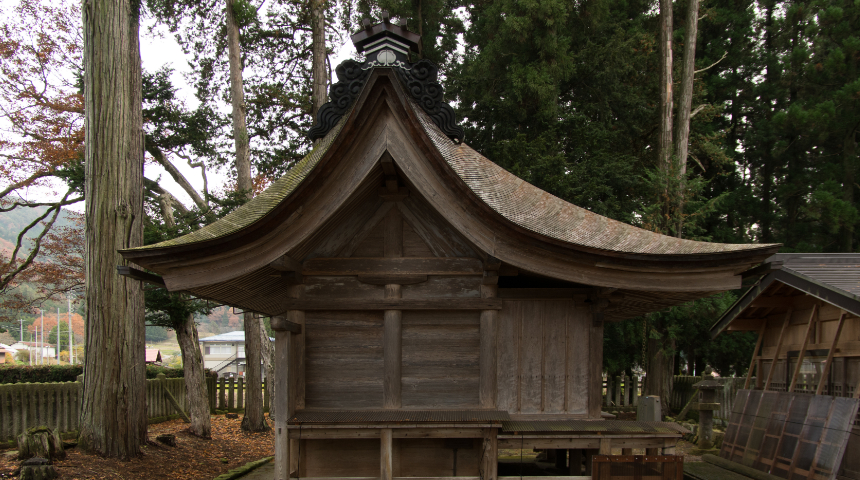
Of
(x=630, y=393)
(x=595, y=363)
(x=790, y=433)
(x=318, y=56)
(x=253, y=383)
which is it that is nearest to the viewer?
(x=595, y=363)

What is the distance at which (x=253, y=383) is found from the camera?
48.7 feet

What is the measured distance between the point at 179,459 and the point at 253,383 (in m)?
4.86

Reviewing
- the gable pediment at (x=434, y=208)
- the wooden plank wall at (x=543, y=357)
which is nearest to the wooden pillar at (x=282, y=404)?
the gable pediment at (x=434, y=208)

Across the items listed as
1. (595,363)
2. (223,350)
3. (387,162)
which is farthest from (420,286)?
(223,350)

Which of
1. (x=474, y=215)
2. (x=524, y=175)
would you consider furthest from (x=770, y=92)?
(x=474, y=215)

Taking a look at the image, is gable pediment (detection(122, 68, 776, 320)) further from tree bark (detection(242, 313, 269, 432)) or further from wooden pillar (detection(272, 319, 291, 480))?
tree bark (detection(242, 313, 269, 432))

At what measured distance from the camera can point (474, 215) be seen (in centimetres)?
516

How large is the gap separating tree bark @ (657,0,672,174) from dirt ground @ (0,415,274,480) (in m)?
13.0

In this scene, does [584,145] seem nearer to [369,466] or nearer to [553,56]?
[553,56]

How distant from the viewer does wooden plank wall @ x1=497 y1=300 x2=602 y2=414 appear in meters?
5.87

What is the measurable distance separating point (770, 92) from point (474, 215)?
826 inches

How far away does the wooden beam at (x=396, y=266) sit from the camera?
5.69 metres

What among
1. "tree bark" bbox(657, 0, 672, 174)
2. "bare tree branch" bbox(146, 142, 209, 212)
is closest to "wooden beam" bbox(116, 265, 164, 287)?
"bare tree branch" bbox(146, 142, 209, 212)

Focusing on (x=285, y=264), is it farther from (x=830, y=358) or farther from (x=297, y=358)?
(x=830, y=358)
